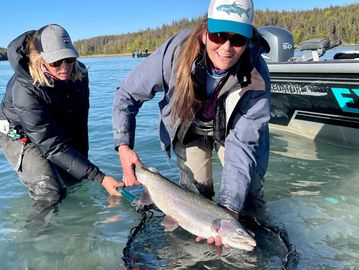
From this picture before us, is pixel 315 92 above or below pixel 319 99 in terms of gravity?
above

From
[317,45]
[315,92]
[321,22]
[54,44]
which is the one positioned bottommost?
[321,22]

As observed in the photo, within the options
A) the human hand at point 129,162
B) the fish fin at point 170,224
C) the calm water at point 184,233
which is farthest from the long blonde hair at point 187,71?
the calm water at point 184,233

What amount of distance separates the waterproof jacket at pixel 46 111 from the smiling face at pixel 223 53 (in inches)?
71.3

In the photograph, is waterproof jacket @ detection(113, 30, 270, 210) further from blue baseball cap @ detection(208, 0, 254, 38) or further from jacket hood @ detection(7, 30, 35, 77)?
jacket hood @ detection(7, 30, 35, 77)

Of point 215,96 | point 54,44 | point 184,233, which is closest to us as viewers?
point 215,96

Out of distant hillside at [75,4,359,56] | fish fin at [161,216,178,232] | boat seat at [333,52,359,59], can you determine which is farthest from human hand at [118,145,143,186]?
distant hillside at [75,4,359,56]

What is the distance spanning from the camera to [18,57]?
4.33m

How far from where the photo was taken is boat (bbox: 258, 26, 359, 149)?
20.1ft

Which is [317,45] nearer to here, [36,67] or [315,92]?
→ [315,92]

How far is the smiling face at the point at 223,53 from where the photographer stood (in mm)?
3344

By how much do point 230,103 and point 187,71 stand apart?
1.66 feet

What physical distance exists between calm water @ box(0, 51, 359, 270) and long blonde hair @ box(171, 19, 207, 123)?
1234 mm

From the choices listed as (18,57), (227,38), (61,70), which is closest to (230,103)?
(227,38)

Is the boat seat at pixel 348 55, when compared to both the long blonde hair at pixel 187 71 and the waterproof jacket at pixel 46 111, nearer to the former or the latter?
the long blonde hair at pixel 187 71
